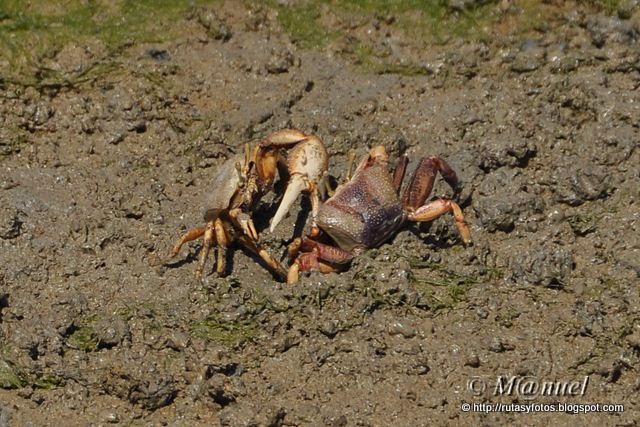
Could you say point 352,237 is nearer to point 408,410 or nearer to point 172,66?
A: point 408,410

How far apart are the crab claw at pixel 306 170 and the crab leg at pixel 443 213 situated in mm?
A: 587

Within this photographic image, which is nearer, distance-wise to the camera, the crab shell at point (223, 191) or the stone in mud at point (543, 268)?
the stone in mud at point (543, 268)

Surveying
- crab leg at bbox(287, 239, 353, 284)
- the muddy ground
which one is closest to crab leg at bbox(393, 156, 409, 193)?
the muddy ground

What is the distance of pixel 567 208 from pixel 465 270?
33.2 inches

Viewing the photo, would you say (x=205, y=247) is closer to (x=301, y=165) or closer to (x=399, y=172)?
(x=301, y=165)

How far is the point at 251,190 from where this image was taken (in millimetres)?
5992

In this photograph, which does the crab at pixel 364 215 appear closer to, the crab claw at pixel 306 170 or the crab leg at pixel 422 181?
the crab leg at pixel 422 181

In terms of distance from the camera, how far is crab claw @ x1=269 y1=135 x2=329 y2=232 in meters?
5.92

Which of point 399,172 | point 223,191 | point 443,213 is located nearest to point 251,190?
point 223,191

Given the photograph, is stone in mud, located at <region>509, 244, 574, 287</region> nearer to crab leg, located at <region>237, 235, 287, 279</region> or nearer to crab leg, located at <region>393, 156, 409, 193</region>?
crab leg, located at <region>393, 156, 409, 193</region>

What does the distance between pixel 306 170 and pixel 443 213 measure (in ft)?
2.71

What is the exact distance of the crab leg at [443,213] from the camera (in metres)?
5.88

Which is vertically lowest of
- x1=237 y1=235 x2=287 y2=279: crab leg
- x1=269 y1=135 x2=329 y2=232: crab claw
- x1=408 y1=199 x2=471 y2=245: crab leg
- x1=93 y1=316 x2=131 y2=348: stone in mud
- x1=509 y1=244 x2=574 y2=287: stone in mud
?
x1=93 y1=316 x2=131 y2=348: stone in mud

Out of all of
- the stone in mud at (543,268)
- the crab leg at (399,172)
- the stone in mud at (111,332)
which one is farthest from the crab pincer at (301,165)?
the stone in mud at (543,268)
